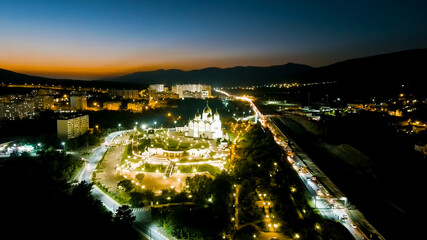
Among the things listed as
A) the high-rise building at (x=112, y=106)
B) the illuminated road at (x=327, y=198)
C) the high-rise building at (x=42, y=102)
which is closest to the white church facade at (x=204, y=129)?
the illuminated road at (x=327, y=198)

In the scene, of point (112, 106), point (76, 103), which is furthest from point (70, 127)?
point (112, 106)

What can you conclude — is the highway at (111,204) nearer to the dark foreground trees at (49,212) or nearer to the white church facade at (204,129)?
the dark foreground trees at (49,212)

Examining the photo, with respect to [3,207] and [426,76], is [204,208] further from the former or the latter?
[426,76]

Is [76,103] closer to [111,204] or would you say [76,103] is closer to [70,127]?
[70,127]

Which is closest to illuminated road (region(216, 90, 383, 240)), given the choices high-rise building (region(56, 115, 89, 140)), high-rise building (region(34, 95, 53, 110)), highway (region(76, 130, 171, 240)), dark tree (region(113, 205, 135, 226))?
highway (region(76, 130, 171, 240))

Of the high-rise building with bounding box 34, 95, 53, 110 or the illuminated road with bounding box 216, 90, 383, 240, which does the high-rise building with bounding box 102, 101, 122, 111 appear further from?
the illuminated road with bounding box 216, 90, 383, 240

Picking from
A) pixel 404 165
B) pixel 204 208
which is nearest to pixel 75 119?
pixel 204 208
